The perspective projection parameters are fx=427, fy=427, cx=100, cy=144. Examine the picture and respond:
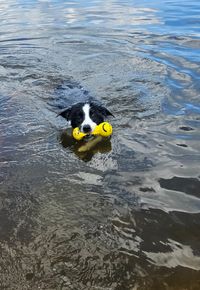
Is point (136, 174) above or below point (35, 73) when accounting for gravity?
above

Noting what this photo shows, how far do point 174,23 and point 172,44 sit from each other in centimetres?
265

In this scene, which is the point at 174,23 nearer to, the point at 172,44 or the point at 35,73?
the point at 172,44

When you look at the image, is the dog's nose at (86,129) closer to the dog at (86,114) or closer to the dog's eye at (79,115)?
the dog at (86,114)

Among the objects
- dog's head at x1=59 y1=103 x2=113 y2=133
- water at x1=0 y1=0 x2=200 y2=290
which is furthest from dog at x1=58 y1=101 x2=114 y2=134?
water at x1=0 y1=0 x2=200 y2=290

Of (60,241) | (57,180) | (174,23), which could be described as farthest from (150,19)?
(60,241)

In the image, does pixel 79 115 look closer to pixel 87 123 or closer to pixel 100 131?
pixel 87 123

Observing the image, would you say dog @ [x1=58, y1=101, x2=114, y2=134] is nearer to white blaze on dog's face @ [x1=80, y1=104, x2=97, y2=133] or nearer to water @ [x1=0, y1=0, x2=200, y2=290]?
white blaze on dog's face @ [x1=80, y1=104, x2=97, y2=133]

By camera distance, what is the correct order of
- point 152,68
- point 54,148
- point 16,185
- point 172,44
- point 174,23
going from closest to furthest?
point 16,185
point 54,148
point 152,68
point 172,44
point 174,23

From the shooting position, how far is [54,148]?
594 centimetres

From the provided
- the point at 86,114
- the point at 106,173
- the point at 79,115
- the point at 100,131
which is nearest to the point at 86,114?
the point at 86,114

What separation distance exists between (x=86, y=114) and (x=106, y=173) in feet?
5.68

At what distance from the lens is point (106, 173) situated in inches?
199

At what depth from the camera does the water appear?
3.57 m

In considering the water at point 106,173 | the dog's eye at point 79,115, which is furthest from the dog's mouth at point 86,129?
the water at point 106,173
